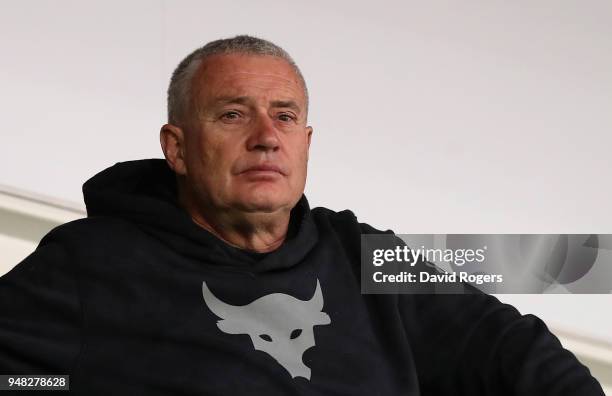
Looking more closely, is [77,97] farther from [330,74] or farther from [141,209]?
[141,209]

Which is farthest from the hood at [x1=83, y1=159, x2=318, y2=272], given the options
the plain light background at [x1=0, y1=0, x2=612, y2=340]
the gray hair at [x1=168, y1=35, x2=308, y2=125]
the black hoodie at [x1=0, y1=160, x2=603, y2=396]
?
the plain light background at [x1=0, y1=0, x2=612, y2=340]

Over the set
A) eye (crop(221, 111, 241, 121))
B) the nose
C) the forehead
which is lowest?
the nose

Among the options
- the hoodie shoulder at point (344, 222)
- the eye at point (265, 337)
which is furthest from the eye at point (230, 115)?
the eye at point (265, 337)

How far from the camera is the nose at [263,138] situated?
206 cm

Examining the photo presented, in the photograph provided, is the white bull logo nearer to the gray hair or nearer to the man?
the man

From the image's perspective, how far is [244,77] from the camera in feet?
6.97

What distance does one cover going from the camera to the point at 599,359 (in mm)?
3201

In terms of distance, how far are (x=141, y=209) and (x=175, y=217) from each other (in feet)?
0.22

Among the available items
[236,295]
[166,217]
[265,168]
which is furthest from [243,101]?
[236,295]

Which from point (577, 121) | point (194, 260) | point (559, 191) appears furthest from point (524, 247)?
point (194, 260)

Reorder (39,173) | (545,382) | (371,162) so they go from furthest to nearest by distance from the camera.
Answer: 1. (371,162)
2. (39,173)
3. (545,382)

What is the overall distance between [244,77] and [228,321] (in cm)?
47

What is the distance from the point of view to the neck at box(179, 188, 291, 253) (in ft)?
6.91

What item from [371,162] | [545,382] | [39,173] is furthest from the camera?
[371,162]
